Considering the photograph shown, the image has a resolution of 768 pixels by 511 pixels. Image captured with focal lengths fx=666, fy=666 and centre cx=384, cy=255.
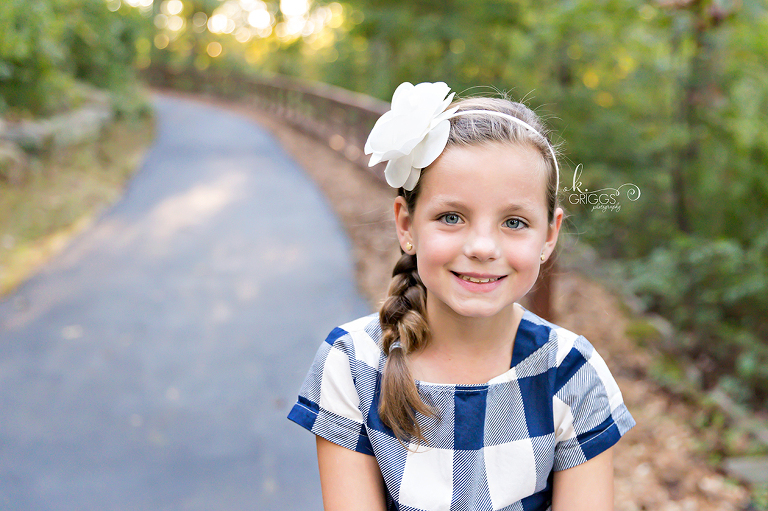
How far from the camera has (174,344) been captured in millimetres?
4812

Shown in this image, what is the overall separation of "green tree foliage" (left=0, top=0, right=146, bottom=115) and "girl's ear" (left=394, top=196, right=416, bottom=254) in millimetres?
2406

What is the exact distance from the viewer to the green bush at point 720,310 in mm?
5340

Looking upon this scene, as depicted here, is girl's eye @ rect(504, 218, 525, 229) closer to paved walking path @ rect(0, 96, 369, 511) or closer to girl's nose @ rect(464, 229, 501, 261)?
girl's nose @ rect(464, 229, 501, 261)

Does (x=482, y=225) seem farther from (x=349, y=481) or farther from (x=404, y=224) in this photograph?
(x=349, y=481)

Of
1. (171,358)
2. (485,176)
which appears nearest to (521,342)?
(485,176)

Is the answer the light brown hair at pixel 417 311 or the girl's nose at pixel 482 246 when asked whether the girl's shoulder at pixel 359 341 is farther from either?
the girl's nose at pixel 482 246

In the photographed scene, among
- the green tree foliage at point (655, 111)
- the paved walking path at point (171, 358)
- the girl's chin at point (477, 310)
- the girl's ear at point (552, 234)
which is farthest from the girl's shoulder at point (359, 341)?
the paved walking path at point (171, 358)

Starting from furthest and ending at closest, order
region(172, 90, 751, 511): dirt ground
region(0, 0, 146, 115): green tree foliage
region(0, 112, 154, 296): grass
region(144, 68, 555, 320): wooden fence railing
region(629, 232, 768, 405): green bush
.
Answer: region(144, 68, 555, 320): wooden fence railing < region(0, 112, 154, 296): grass < region(629, 232, 768, 405): green bush < region(172, 90, 751, 511): dirt ground < region(0, 0, 146, 115): green tree foliage

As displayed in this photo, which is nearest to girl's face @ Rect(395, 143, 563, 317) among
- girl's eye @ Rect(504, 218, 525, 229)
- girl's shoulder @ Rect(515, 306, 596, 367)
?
girl's eye @ Rect(504, 218, 525, 229)

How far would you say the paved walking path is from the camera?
3.40 m

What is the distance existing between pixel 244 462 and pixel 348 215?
4.82 m

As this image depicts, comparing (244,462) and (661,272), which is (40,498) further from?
(661,272)

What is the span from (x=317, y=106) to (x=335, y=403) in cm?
1222

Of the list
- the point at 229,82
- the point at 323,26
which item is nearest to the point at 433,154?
the point at 229,82
